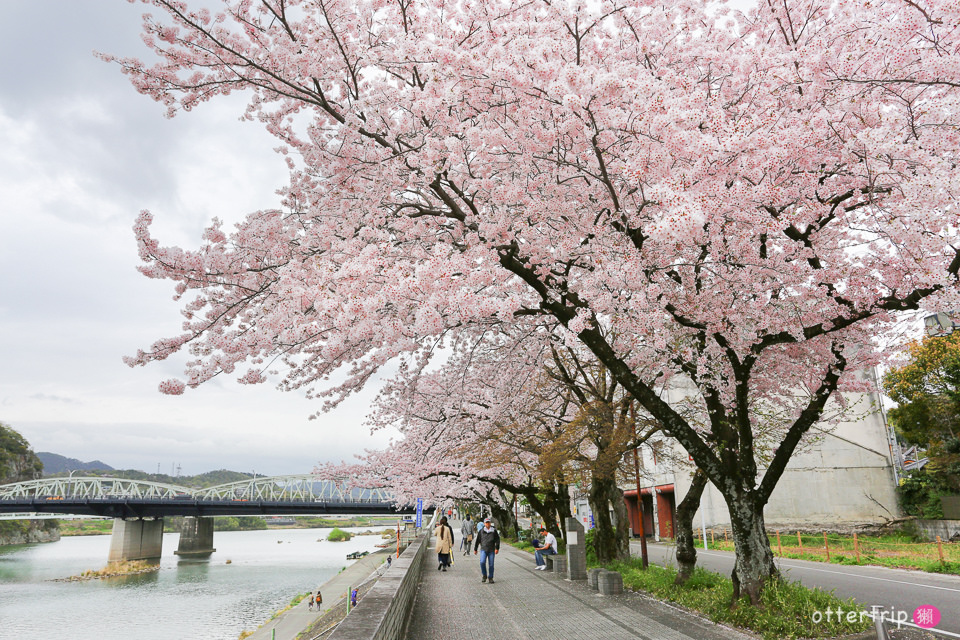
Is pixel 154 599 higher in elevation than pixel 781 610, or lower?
lower

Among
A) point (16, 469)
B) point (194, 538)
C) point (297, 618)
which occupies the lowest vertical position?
point (194, 538)

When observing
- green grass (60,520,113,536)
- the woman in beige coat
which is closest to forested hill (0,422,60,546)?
green grass (60,520,113,536)

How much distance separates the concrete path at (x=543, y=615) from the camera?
26.4 feet

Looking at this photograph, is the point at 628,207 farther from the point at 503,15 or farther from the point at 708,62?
the point at 503,15

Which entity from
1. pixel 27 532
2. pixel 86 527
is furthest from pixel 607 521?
pixel 86 527

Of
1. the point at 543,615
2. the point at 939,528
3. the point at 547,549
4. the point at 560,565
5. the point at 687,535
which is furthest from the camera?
the point at 939,528

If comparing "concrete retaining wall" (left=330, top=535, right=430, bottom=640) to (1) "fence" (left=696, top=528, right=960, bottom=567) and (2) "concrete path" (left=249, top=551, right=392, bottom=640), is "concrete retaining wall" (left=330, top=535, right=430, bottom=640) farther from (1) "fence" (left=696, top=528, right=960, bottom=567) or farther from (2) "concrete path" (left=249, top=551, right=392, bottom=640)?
(1) "fence" (left=696, top=528, right=960, bottom=567)

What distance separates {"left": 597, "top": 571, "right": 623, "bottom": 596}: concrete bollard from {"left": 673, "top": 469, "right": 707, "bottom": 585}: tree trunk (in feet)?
3.72

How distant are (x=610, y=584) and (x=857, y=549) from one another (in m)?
12.5

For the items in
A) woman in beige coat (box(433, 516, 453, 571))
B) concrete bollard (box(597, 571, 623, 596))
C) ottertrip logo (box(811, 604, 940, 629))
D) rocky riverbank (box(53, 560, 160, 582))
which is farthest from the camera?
rocky riverbank (box(53, 560, 160, 582))

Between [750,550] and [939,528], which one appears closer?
[750,550]

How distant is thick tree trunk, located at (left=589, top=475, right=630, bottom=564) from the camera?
48.9 ft

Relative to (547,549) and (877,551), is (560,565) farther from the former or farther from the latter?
(877,551)

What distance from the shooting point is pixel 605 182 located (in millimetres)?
7016
